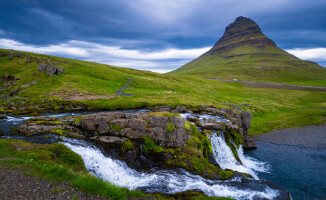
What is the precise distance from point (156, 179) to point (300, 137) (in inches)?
1907

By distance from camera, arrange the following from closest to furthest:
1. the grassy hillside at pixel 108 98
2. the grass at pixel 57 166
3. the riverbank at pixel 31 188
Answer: the riverbank at pixel 31 188 < the grass at pixel 57 166 < the grassy hillside at pixel 108 98

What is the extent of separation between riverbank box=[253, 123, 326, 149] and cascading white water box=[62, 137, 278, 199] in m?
31.1

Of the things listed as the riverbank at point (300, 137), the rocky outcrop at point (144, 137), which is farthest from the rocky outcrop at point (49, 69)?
the riverbank at point (300, 137)

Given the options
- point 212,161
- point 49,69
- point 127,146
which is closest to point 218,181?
point 212,161

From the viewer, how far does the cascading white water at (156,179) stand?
17641 mm

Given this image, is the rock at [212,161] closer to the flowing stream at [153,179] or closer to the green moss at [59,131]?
the flowing stream at [153,179]

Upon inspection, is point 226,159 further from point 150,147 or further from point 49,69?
point 49,69

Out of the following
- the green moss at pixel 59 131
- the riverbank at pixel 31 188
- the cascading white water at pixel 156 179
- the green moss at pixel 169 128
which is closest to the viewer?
the riverbank at pixel 31 188

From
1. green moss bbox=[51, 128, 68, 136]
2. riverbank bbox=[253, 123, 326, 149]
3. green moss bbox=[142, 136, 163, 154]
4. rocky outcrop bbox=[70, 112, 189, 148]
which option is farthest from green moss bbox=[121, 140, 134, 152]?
Answer: riverbank bbox=[253, 123, 326, 149]

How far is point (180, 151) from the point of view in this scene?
909 inches

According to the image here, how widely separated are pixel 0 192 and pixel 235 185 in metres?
21.4

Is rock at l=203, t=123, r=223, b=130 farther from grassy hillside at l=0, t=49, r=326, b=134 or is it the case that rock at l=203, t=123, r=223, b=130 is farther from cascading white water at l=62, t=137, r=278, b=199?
grassy hillside at l=0, t=49, r=326, b=134

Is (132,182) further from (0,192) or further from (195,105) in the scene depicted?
(195,105)

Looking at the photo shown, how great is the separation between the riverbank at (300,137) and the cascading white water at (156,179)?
31.1 metres
